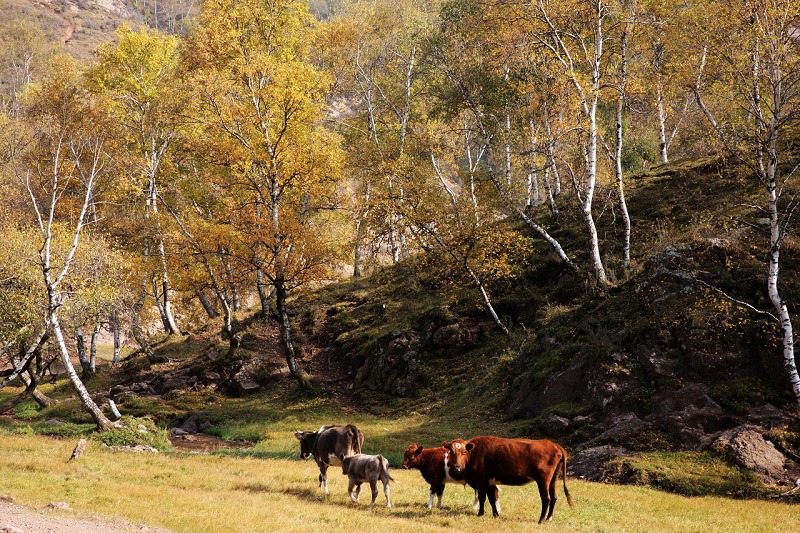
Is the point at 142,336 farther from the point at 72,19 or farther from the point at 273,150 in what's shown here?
the point at 72,19

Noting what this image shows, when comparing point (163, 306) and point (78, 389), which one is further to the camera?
point (163, 306)

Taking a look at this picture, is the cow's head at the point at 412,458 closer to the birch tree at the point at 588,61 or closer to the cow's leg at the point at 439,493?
the cow's leg at the point at 439,493

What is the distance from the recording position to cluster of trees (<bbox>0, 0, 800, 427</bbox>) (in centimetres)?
2533

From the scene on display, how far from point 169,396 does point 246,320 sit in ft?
36.2

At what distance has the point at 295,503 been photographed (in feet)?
47.5

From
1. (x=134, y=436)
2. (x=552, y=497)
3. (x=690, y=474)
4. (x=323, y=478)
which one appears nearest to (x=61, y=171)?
(x=134, y=436)

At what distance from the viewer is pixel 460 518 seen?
12.9m

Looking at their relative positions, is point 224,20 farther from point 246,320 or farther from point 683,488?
point 683,488

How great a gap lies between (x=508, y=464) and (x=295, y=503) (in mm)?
5488

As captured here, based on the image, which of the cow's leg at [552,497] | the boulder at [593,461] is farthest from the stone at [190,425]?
the cow's leg at [552,497]

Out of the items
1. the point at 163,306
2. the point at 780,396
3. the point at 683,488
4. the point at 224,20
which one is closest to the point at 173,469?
the point at 683,488

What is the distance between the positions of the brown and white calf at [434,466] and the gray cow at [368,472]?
0.59m

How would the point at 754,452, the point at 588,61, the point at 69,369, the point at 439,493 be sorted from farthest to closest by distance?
the point at 588,61, the point at 69,369, the point at 754,452, the point at 439,493

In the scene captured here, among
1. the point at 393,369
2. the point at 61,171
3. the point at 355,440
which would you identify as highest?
the point at 61,171
